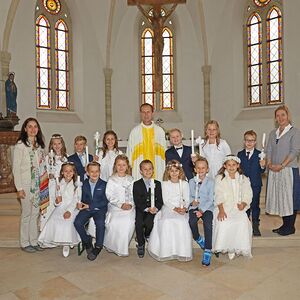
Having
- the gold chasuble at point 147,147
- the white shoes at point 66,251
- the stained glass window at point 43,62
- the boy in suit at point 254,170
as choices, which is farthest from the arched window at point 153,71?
the white shoes at point 66,251

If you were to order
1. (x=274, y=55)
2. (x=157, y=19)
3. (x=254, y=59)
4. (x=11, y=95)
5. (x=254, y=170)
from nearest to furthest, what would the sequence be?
(x=254, y=170) < (x=11, y=95) < (x=157, y=19) < (x=274, y=55) < (x=254, y=59)

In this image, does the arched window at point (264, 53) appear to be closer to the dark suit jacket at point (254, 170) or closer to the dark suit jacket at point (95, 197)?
the dark suit jacket at point (254, 170)

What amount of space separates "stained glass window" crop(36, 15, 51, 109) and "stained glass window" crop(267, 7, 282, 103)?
6.97m

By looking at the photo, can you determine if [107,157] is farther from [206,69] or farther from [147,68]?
[147,68]

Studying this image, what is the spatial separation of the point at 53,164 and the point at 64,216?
0.86 m

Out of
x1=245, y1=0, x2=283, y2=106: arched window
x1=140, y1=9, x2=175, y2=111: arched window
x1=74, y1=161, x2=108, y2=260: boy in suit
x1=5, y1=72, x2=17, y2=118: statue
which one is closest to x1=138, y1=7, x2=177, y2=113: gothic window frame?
x1=140, y1=9, x2=175, y2=111: arched window

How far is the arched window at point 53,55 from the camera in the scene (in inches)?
488

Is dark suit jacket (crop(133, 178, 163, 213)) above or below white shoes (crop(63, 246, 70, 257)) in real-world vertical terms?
above

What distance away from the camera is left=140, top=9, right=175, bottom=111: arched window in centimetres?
1346

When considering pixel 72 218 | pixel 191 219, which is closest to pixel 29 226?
pixel 72 218

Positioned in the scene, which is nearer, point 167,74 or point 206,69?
point 206,69

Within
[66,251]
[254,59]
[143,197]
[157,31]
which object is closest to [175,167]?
[143,197]

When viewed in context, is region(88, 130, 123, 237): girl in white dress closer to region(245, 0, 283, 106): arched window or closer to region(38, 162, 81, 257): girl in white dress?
region(38, 162, 81, 257): girl in white dress

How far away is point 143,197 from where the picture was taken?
483cm
